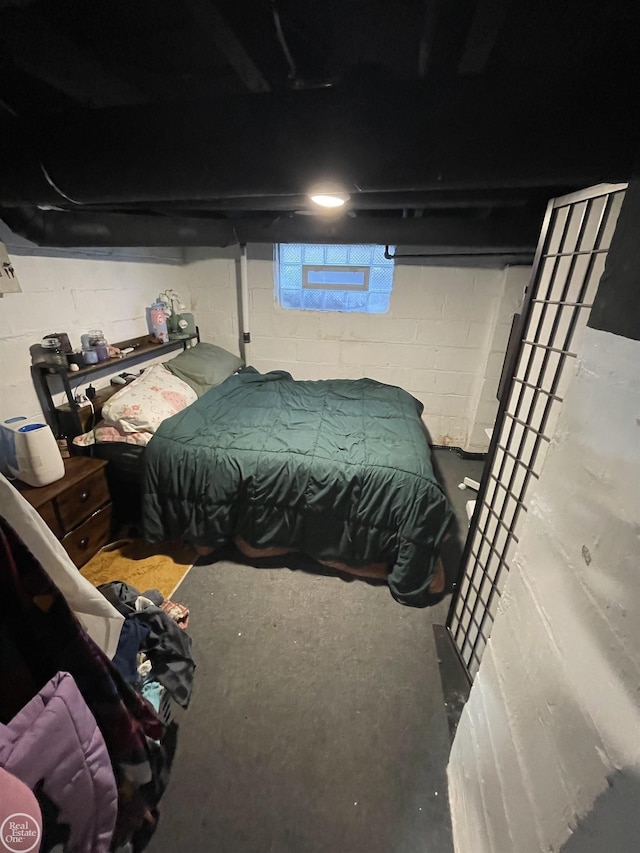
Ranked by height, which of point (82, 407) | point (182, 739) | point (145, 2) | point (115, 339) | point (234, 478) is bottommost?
point (182, 739)

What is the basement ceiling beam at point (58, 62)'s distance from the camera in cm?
73

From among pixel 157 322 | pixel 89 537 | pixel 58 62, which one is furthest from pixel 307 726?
pixel 157 322

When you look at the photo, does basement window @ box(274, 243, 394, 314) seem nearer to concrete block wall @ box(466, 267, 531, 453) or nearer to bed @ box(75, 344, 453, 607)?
concrete block wall @ box(466, 267, 531, 453)

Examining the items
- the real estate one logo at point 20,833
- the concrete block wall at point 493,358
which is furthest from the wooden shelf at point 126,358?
the concrete block wall at point 493,358

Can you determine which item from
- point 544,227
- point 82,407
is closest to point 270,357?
point 82,407

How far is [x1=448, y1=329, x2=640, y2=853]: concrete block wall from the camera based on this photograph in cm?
53

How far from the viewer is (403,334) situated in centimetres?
334

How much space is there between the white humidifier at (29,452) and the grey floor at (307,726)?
91cm

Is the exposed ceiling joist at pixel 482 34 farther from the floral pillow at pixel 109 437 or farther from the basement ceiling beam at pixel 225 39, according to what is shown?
the floral pillow at pixel 109 437

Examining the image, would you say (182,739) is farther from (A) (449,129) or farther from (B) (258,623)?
(A) (449,129)

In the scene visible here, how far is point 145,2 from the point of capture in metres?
0.66

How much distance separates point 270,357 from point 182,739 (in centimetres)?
295

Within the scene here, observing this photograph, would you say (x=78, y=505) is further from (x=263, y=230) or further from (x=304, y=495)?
(x=263, y=230)

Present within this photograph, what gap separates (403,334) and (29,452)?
285cm
